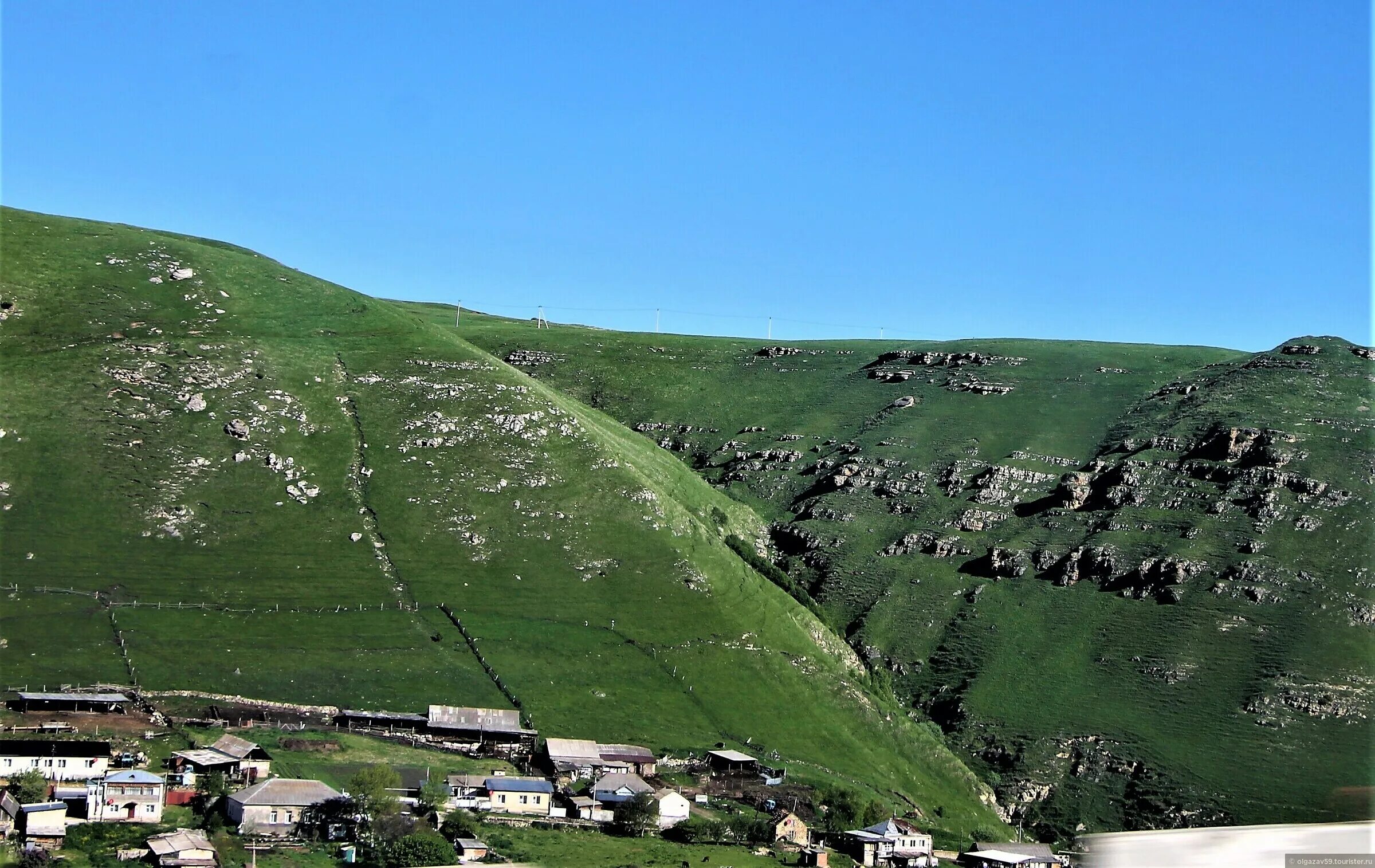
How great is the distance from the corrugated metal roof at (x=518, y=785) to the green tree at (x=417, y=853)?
Result: 15405mm

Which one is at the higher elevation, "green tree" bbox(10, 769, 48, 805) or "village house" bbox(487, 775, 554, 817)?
"green tree" bbox(10, 769, 48, 805)

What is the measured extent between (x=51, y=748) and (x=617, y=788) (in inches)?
1482

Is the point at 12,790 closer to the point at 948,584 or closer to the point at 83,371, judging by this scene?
the point at 83,371

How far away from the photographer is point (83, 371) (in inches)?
6521

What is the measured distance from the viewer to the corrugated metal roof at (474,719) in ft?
376

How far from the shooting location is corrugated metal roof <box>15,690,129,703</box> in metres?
104

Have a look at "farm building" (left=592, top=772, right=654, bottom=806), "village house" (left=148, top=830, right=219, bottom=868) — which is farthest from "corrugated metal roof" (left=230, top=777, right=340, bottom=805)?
"farm building" (left=592, top=772, right=654, bottom=806)

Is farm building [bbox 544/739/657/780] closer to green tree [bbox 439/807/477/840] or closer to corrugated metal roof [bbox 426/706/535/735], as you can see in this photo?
corrugated metal roof [bbox 426/706/535/735]

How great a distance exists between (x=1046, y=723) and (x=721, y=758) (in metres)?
41.9

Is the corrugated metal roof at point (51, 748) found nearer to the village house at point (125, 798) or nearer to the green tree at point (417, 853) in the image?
the village house at point (125, 798)

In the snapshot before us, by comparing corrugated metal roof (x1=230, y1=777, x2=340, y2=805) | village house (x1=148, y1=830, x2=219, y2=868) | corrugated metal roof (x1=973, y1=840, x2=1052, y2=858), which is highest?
corrugated metal roof (x1=230, y1=777, x2=340, y2=805)

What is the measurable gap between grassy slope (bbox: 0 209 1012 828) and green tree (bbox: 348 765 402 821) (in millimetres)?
22505

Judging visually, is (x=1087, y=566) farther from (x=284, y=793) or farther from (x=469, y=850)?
(x=284, y=793)

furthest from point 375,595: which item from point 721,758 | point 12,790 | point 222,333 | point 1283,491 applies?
point 1283,491
